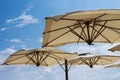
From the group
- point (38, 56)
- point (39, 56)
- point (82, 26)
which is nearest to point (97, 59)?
point (39, 56)

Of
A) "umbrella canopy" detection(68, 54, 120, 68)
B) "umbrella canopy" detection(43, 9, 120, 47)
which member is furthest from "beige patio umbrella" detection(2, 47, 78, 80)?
"umbrella canopy" detection(43, 9, 120, 47)

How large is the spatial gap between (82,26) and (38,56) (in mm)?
6164

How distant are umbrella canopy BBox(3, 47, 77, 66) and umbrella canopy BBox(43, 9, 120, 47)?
3.84 metres

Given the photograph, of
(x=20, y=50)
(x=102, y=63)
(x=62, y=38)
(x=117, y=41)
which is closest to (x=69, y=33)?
(x=62, y=38)

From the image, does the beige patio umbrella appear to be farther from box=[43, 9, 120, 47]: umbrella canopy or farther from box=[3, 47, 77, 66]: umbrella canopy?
box=[43, 9, 120, 47]: umbrella canopy

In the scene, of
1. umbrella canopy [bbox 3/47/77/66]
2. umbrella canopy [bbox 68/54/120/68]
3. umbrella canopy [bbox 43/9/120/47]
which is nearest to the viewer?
umbrella canopy [bbox 43/9/120/47]

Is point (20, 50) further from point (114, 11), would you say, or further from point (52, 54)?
point (114, 11)

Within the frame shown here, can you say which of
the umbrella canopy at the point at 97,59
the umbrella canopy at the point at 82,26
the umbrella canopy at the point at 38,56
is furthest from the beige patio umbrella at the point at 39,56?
the umbrella canopy at the point at 82,26

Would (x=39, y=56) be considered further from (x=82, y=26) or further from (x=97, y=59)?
(x=82, y=26)

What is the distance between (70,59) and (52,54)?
103 centimetres

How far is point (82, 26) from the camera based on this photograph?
27.9 ft

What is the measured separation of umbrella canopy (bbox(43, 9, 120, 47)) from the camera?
23.4ft

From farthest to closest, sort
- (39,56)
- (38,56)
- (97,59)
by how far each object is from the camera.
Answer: (97,59) < (39,56) < (38,56)

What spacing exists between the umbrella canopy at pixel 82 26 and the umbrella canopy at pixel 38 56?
3.84 meters
